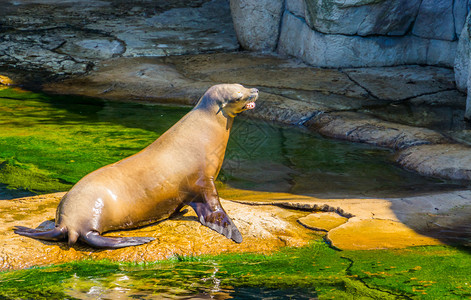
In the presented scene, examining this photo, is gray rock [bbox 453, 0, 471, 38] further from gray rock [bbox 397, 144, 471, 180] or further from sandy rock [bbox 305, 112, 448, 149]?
gray rock [bbox 397, 144, 471, 180]

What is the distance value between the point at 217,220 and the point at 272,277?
2.30 ft

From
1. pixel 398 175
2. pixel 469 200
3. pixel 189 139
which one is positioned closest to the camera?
pixel 189 139

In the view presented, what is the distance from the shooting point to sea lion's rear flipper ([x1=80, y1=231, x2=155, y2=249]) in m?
3.88

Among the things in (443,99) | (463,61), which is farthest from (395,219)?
(463,61)

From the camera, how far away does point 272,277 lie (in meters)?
3.63

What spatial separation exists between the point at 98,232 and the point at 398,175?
11.0ft

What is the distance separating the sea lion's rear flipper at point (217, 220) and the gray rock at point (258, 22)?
7.48 metres

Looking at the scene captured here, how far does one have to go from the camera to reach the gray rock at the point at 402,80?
881 centimetres

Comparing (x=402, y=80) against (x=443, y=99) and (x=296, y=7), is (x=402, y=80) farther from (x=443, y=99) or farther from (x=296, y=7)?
(x=296, y=7)

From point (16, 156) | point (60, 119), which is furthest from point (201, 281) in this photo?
point (60, 119)

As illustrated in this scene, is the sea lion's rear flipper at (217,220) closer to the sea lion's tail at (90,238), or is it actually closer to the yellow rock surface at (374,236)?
the sea lion's tail at (90,238)

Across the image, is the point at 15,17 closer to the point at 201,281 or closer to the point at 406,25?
the point at 406,25

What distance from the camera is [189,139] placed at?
4.46 meters

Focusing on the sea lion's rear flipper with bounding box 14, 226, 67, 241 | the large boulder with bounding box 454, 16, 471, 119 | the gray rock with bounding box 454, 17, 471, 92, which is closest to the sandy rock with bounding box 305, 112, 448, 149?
the large boulder with bounding box 454, 16, 471, 119
